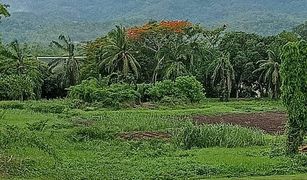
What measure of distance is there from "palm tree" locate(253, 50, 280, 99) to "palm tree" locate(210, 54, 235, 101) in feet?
9.70

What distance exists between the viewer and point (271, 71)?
57.9 meters

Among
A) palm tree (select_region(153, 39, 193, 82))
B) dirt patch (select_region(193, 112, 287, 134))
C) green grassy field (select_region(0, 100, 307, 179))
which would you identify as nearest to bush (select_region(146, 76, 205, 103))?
palm tree (select_region(153, 39, 193, 82))

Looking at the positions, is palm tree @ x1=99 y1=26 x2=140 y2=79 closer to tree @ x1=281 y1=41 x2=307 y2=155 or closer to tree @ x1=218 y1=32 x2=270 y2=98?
tree @ x1=218 y1=32 x2=270 y2=98

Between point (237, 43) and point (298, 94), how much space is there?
3986 centimetres

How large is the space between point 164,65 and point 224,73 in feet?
20.1

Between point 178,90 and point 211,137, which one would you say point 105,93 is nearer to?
point 178,90

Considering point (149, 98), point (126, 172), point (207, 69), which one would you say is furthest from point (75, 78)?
point (126, 172)

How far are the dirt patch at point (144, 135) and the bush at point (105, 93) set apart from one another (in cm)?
1788

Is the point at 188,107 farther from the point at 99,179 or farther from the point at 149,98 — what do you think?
the point at 99,179

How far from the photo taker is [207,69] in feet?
200

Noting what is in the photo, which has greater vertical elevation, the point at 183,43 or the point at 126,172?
the point at 183,43

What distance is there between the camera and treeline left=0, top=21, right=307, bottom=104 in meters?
54.9

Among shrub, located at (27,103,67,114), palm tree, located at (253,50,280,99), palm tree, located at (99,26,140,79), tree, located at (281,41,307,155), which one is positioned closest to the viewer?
tree, located at (281,41,307,155)

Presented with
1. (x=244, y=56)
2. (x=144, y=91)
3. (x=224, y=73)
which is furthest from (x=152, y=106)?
(x=244, y=56)
